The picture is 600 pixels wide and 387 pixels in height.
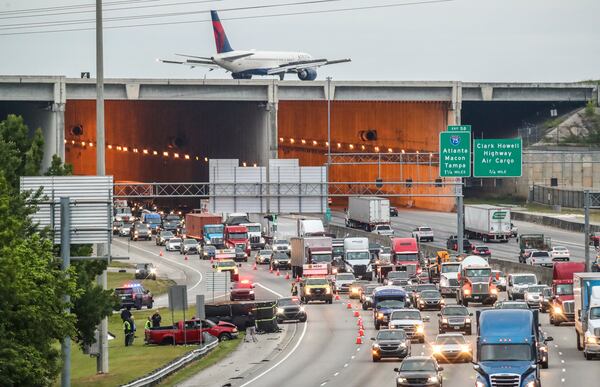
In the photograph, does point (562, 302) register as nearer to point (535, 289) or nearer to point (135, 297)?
point (535, 289)

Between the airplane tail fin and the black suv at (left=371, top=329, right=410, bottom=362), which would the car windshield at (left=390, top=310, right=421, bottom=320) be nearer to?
the black suv at (left=371, top=329, right=410, bottom=362)

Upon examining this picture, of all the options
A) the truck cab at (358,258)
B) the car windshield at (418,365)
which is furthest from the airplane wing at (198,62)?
the car windshield at (418,365)

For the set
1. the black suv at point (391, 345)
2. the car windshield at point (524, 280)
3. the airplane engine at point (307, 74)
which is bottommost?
the black suv at point (391, 345)

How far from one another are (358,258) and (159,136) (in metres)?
73.5

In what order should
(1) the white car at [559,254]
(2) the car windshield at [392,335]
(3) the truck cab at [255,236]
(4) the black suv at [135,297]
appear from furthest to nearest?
(3) the truck cab at [255,236]
(1) the white car at [559,254]
(4) the black suv at [135,297]
(2) the car windshield at [392,335]

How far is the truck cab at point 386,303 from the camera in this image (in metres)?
65.4

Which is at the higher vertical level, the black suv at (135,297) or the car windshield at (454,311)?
the car windshield at (454,311)

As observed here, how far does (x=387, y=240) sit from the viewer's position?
11400 cm

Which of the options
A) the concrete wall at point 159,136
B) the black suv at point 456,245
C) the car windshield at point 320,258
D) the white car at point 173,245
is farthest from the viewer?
the concrete wall at point 159,136

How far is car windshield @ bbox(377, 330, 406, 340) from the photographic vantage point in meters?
53.7

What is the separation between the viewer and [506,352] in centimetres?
4247

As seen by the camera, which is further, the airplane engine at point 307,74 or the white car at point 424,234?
the airplane engine at point 307,74

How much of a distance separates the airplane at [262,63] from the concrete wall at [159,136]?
4.06 meters

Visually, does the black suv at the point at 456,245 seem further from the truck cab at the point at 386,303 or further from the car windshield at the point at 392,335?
the car windshield at the point at 392,335
